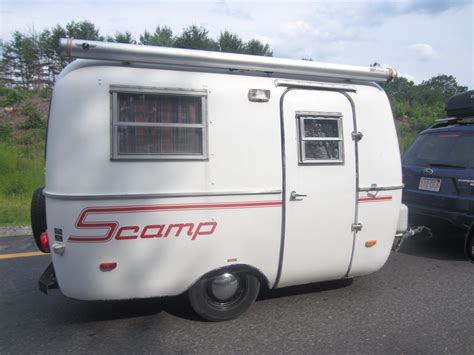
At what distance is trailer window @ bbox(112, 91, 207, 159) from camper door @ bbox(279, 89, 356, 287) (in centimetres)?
82

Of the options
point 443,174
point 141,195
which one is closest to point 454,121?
point 443,174

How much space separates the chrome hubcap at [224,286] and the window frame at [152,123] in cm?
112

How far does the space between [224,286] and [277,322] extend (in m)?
0.60

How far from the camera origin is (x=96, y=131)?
3.25 meters

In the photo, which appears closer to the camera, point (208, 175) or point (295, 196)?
point (208, 175)

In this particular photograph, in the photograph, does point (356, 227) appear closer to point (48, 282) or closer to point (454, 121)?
point (48, 282)

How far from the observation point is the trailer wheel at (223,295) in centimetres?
372

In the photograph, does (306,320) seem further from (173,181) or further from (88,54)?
(88,54)

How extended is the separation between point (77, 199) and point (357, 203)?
2.58 meters

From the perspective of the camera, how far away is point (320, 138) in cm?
392

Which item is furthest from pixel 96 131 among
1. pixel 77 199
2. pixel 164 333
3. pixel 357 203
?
pixel 357 203

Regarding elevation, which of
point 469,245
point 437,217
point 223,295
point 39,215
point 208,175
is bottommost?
point 223,295

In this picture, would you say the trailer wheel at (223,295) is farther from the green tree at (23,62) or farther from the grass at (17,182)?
the green tree at (23,62)

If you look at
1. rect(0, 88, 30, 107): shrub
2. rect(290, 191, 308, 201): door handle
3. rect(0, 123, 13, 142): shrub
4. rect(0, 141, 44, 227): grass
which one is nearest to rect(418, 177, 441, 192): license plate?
rect(290, 191, 308, 201): door handle
